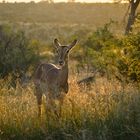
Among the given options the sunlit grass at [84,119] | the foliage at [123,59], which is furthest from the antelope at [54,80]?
the foliage at [123,59]

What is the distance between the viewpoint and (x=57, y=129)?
1016cm

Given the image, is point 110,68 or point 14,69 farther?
point 14,69

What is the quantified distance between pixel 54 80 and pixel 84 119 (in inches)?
112

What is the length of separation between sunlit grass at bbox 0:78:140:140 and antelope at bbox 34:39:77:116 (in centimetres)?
→ 87

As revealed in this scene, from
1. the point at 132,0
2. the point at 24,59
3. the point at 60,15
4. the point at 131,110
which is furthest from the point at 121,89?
the point at 60,15

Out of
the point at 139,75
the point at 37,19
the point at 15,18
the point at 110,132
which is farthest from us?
the point at 37,19

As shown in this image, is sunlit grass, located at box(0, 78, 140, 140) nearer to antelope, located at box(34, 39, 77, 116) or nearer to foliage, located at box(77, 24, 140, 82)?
antelope, located at box(34, 39, 77, 116)

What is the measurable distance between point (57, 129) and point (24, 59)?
14.2 metres

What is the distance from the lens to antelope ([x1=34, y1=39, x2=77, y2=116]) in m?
11.8

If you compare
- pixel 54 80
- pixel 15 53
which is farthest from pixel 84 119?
pixel 15 53

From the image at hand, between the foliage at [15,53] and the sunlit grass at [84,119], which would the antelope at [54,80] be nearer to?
the sunlit grass at [84,119]

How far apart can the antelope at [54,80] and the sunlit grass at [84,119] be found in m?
0.87

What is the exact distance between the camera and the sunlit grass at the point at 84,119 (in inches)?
387

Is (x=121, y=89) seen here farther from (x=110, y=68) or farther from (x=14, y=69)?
(x=14, y=69)
